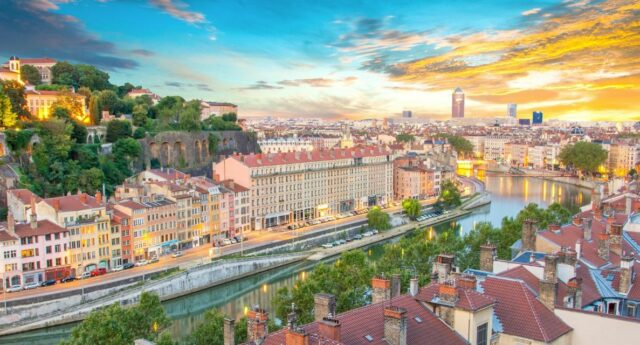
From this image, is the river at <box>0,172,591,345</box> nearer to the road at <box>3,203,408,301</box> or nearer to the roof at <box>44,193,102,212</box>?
the road at <box>3,203,408,301</box>

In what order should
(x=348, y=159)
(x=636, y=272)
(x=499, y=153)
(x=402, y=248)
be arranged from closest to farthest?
(x=636, y=272) → (x=402, y=248) → (x=348, y=159) → (x=499, y=153)

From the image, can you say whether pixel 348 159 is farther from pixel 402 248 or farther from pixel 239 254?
pixel 402 248

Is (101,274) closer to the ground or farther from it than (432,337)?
closer to the ground

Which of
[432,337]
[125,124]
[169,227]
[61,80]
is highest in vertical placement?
[61,80]

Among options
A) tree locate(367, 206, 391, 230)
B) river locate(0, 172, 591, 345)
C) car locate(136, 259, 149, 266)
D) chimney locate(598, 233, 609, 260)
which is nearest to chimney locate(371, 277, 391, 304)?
chimney locate(598, 233, 609, 260)

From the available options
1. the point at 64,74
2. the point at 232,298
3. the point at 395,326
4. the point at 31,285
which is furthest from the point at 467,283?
the point at 64,74

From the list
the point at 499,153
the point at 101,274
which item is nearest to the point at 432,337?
the point at 101,274
